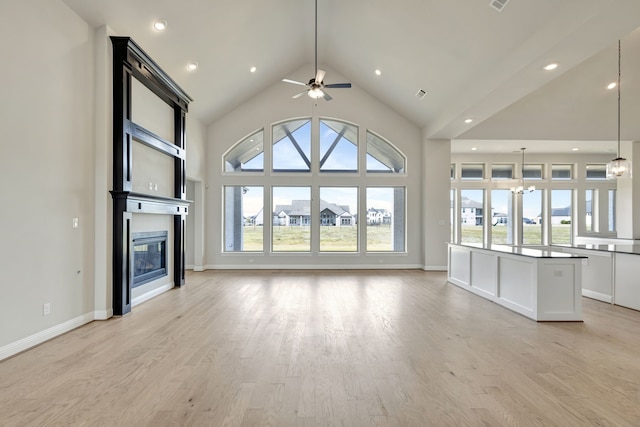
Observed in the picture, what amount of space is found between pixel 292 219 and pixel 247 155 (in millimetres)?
2011

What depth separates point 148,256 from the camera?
17.7 feet

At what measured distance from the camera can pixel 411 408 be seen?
2.16 m

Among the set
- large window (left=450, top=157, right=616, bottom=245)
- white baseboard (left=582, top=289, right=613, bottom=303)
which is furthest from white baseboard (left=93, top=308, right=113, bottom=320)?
large window (left=450, top=157, right=616, bottom=245)

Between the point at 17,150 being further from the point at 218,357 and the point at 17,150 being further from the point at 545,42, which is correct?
the point at 545,42

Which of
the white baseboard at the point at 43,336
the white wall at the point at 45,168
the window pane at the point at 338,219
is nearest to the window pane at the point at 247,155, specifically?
the window pane at the point at 338,219

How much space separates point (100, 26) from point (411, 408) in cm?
529

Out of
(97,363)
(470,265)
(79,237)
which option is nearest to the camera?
(97,363)

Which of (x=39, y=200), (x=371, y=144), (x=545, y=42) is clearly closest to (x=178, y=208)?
(x=39, y=200)

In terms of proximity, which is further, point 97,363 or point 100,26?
point 100,26

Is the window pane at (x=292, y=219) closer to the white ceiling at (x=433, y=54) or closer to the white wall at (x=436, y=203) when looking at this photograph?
the white ceiling at (x=433, y=54)

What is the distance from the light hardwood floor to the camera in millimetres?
2102

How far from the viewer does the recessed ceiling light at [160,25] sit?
449 cm

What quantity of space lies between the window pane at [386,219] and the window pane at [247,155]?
2.97m

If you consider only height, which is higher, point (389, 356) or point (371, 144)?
point (371, 144)
